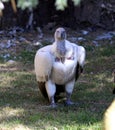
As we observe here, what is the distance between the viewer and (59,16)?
527 inches

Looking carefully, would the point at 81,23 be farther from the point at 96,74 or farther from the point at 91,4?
the point at 96,74

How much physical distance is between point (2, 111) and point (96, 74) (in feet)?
10.5

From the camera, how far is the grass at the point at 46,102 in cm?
531

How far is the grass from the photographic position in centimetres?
531

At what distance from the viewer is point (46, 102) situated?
6.58 meters

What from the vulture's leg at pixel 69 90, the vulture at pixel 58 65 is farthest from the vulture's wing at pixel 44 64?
the vulture's leg at pixel 69 90

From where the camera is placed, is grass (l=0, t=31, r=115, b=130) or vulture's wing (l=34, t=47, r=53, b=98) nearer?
grass (l=0, t=31, r=115, b=130)

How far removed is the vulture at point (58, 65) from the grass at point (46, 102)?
12.1 inches

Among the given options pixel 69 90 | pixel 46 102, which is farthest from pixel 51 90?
pixel 46 102

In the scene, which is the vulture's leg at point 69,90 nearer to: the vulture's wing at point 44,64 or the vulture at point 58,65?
the vulture at point 58,65

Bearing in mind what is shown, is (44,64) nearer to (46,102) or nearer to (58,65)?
(58,65)

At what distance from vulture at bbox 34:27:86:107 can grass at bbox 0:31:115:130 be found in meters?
0.31

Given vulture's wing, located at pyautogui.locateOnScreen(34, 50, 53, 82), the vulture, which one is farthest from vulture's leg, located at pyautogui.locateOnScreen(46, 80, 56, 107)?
vulture's wing, located at pyautogui.locateOnScreen(34, 50, 53, 82)

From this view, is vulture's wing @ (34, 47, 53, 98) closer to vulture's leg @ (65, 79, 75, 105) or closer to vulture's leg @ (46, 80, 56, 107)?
vulture's leg @ (46, 80, 56, 107)
